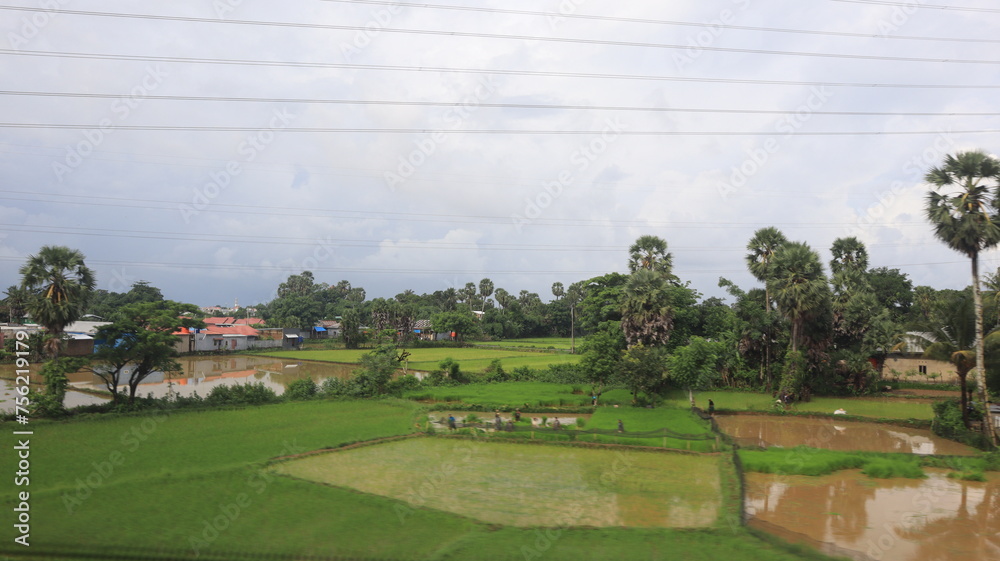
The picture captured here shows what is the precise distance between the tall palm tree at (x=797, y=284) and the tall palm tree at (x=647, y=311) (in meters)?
6.52

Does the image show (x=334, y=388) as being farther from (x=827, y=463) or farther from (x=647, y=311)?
(x=827, y=463)

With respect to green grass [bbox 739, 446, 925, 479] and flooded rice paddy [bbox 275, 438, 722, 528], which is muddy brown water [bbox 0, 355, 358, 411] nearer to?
flooded rice paddy [bbox 275, 438, 722, 528]

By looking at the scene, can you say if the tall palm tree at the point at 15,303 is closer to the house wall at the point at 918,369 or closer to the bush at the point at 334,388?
the bush at the point at 334,388

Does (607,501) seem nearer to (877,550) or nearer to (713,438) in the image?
(877,550)

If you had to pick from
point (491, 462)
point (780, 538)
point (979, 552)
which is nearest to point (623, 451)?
point (491, 462)

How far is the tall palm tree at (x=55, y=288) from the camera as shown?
2816 cm

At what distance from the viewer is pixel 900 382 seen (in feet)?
129

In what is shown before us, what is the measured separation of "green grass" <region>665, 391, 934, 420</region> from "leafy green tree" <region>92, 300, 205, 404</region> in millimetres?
28528

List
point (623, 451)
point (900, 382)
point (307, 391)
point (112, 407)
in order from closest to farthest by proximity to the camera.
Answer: point (623, 451) < point (112, 407) < point (307, 391) < point (900, 382)

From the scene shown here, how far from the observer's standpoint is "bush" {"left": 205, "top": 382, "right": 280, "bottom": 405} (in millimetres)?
29734

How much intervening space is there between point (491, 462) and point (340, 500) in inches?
255

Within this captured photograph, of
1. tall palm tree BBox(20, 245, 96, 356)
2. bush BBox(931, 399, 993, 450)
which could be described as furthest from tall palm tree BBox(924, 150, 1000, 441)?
tall palm tree BBox(20, 245, 96, 356)

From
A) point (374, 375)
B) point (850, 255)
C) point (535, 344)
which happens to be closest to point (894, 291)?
point (850, 255)

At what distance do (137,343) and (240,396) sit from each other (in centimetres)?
604
